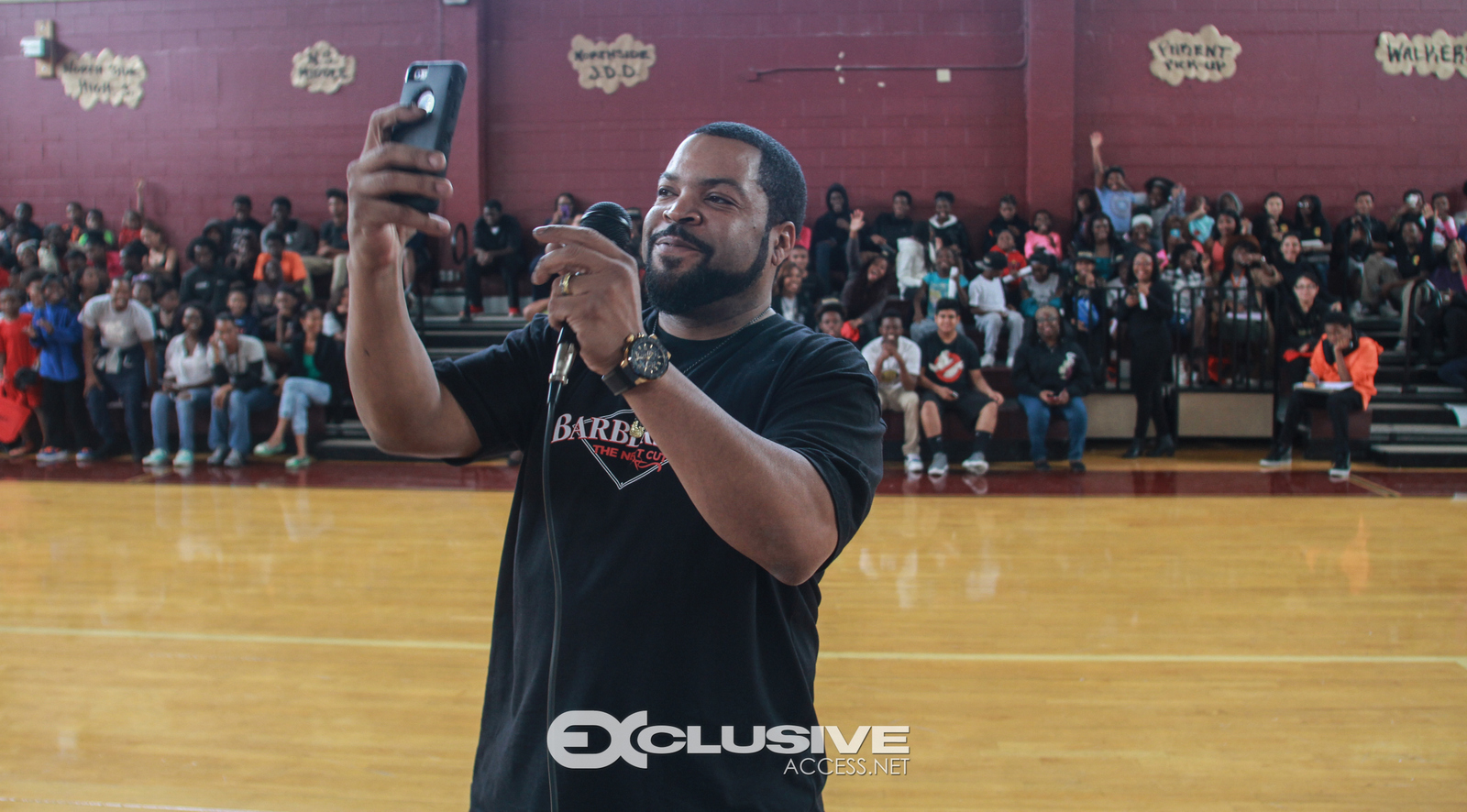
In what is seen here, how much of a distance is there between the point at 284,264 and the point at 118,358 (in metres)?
1.74

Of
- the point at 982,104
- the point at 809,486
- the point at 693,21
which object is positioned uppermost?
the point at 693,21

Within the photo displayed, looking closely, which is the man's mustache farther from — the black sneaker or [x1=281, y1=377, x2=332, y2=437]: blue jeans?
the black sneaker

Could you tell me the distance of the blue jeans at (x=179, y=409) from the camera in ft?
26.5

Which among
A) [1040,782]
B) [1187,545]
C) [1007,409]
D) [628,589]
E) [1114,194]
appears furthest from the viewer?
[1114,194]

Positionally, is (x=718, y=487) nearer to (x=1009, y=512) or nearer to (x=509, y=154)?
(x=1009, y=512)

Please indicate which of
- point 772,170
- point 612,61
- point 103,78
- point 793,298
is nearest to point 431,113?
point 772,170

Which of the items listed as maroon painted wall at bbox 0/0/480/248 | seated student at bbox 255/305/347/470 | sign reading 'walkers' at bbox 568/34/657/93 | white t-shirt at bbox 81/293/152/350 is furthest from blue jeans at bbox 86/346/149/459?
sign reading 'walkers' at bbox 568/34/657/93

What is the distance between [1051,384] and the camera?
780 centimetres

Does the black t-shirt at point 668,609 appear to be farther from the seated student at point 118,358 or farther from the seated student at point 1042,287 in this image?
the seated student at point 118,358

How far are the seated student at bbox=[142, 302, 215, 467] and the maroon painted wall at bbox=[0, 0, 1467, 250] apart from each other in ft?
10.3

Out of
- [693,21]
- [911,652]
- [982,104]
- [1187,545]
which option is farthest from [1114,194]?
[911,652]

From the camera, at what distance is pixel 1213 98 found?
1038 cm

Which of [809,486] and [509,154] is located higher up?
[509,154]

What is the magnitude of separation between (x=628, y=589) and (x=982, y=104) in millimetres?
10116
